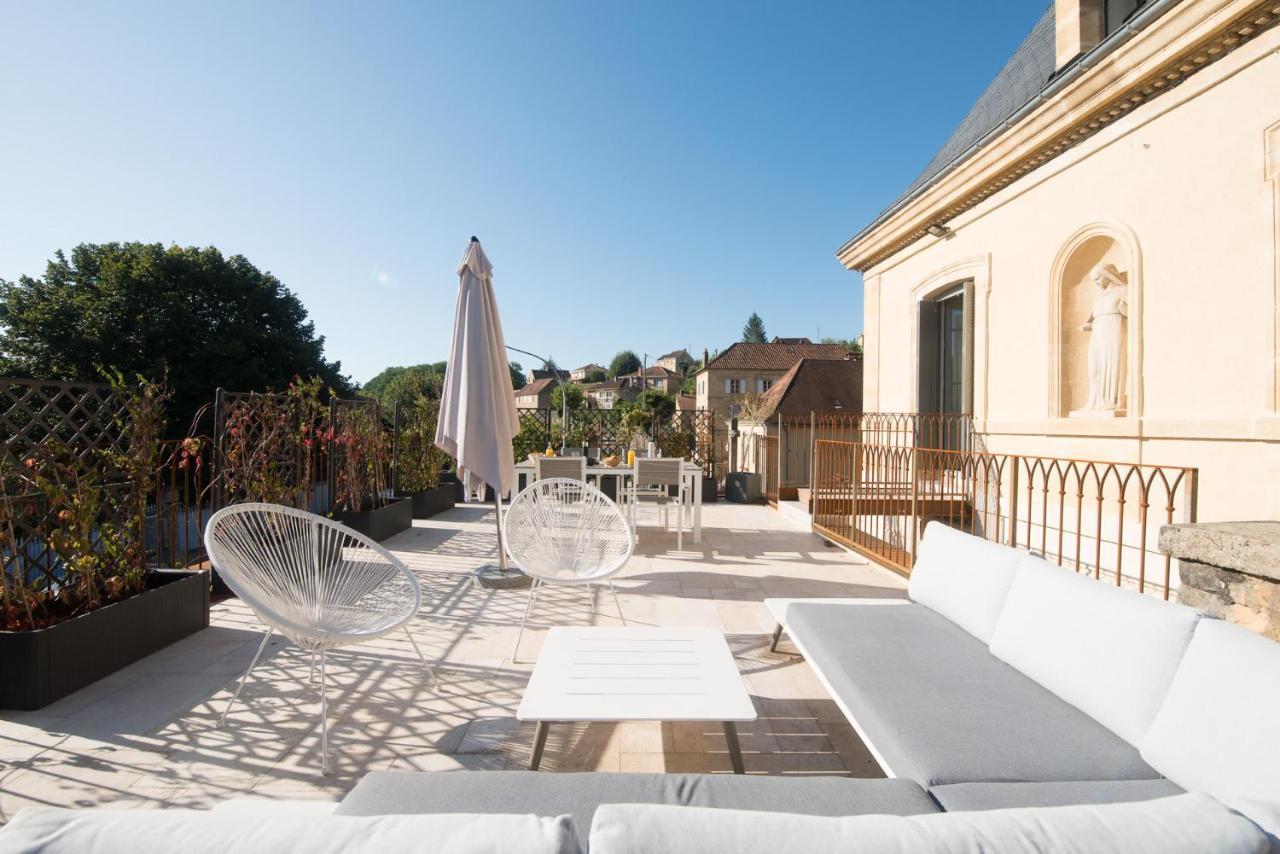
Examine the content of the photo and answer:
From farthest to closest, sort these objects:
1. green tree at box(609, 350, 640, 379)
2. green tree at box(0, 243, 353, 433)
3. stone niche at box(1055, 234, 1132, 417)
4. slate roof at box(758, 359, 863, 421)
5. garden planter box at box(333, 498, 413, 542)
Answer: green tree at box(609, 350, 640, 379) → slate roof at box(758, 359, 863, 421) → green tree at box(0, 243, 353, 433) → garden planter box at box(333, 498, 413, 542) → stone niche at box(1055, 234, 1132, 417)

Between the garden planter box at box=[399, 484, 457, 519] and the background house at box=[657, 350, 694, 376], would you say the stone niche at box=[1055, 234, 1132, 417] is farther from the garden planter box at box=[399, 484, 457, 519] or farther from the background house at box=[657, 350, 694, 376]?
the background house at box=[657, 350, 694, 376]

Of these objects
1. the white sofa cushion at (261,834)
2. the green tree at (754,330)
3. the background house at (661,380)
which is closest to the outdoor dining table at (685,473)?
the white sofa cushion at (261,834)

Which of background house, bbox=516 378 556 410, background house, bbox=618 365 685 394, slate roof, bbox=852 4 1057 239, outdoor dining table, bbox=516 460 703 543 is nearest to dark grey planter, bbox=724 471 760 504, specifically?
outdoor dining table, bbox=516 460 703 543

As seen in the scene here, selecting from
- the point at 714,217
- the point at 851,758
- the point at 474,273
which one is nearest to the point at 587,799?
the point at 851,758

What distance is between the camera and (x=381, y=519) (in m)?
6.80

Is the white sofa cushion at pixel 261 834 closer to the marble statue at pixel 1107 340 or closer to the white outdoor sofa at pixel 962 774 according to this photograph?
the white outdoor sofa at pixel 962 774

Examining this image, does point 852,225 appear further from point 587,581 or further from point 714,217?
point 714,217

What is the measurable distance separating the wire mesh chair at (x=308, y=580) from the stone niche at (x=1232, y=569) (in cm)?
325

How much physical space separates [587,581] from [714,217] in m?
19.3

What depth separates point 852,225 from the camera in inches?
414

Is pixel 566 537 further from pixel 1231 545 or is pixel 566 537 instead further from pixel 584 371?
pixel 584 371

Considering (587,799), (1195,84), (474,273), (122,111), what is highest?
(122,111)

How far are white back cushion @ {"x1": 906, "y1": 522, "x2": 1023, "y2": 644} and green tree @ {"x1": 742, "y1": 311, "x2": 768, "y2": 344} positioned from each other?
73.3 m

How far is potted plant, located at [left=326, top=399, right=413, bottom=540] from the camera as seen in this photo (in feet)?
21.6
